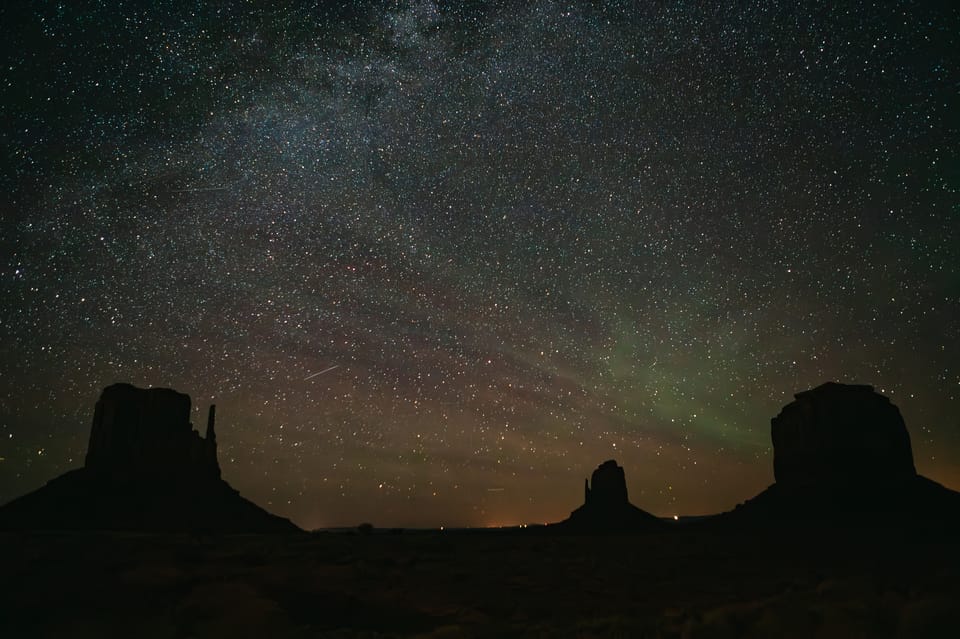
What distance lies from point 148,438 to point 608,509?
80.1 metres

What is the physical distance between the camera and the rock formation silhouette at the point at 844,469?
66000 mm

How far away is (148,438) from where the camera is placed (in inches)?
3612

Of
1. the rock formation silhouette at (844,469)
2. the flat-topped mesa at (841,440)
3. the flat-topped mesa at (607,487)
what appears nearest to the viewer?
the rock formation silhouette at (844,469)

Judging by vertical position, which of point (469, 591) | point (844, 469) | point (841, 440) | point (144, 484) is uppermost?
point (841, 440)

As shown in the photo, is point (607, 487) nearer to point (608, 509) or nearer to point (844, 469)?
point (608, 509)

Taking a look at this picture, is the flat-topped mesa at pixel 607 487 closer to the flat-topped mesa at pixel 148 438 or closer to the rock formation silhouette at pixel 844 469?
the rock formation silhouette at pixel 844 469

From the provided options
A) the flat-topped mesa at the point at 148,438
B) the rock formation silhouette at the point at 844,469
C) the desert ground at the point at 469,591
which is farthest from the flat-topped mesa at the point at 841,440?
the flat-topped mesa at the point at 148,438

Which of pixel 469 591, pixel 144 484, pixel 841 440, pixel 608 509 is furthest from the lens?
pixel 608 509

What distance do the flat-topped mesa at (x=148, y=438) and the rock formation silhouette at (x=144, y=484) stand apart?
0.13 meters

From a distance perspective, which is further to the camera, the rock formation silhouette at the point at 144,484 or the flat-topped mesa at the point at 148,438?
the flat-topped mesa at the point at 148,438

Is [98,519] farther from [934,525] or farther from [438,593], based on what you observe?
[934,525]

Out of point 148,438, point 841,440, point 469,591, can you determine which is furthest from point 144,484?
point 841,440

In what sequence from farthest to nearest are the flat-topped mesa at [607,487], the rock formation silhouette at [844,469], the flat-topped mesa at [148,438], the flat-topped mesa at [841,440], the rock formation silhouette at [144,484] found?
the flat-topped mesa at [607,487]
the flat-topped mesa at [148,438]
the flat-topped mesa at [841,440]
the rock formation silhouette at [144,484]
the rock formation silhouette at [844,469]

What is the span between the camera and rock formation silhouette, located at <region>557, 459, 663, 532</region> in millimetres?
102812
